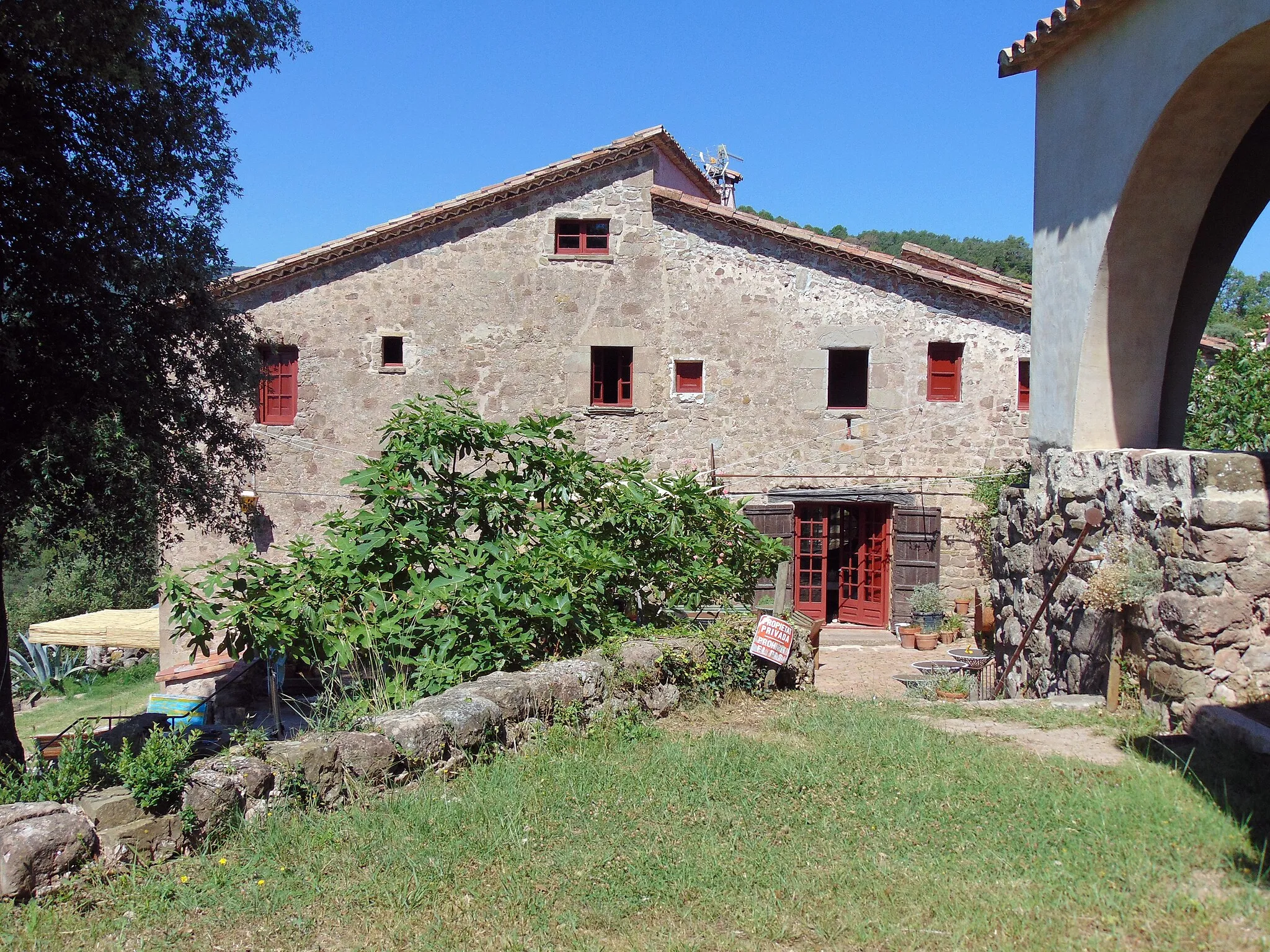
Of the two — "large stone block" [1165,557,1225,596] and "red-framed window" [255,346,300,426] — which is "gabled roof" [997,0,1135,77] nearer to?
"large stone block" [1165,557,1225,596]

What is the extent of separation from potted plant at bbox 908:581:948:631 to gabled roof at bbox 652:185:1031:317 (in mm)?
4464

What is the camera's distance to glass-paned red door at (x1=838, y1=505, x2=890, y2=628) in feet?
49.9

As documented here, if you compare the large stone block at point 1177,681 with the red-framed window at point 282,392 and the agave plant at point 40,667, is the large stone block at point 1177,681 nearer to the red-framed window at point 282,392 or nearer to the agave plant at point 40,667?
the red-framed window at point 282,392

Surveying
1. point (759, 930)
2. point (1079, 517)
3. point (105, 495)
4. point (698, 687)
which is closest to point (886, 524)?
point (1079, 517)

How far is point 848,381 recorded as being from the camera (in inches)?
723

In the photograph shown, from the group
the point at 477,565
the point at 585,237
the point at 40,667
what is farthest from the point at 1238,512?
the point at 40,667

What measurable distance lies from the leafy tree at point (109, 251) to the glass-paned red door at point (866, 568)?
10.2 m

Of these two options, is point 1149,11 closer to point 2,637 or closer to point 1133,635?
point 1133,635

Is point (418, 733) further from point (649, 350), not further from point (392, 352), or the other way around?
point (392, 352)

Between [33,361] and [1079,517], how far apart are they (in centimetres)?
817

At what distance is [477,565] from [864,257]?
10238 mm

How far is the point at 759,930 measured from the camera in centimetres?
324

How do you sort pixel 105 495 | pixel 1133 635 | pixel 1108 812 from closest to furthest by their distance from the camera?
pixel 1108 812
pixel 1133 635
pixel 105 495

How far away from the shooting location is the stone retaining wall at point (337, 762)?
11.0 feet
